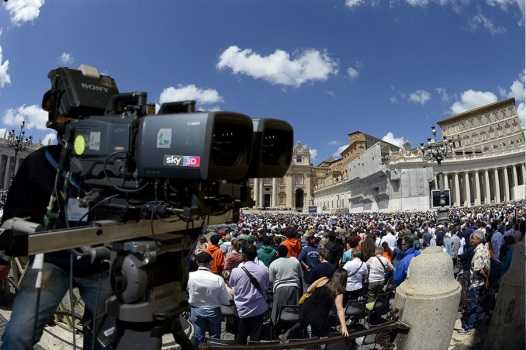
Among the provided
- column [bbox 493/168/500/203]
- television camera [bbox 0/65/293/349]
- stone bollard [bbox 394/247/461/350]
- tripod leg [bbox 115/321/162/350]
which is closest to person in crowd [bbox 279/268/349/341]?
stone bollard [bbox 394/247/461/350]

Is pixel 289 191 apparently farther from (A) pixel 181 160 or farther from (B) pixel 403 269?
(A) pixel 181 160

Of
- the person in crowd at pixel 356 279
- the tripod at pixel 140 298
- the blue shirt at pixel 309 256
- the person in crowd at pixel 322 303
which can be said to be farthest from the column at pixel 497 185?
the tripod at pixel 140 298

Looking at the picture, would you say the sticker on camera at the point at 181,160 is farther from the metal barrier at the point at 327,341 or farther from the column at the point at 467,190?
the column at the point at 467,190

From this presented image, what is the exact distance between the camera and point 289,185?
9219cm

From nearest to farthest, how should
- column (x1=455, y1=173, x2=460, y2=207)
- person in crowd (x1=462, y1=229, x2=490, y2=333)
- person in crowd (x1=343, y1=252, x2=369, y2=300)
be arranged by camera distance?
1. person in crowd (x1=462, y1=229, x2=490, y2=333)
2. person in crowd (x1=343, y1=252, x2=369, y2=300)
3. column (x1=455, y1=173, x2=460, y2=207)

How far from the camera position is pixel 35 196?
2.09 m

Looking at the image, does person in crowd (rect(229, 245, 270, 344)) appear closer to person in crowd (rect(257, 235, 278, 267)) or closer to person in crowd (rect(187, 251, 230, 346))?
person in crowd (rect(187, 251, 230, 346))

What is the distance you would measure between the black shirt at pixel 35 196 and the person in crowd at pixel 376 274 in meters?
5.66

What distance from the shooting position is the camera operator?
74.7 inches

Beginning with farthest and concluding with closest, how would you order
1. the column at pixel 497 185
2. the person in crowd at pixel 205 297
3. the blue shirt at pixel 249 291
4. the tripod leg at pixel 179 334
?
the column at pixel 497 185, the blue shirt at pixel 249 291, the person in crowd at pixel 205 297, the tripod leg at pixel 179 334

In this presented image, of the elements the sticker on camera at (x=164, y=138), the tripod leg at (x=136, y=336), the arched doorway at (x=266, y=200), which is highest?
the arched doorway at (x=266, y=200)

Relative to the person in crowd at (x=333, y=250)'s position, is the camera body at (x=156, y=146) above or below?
above

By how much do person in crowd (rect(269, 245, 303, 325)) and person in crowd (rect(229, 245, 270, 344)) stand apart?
0.39m

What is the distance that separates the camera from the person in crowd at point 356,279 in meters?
6.46
